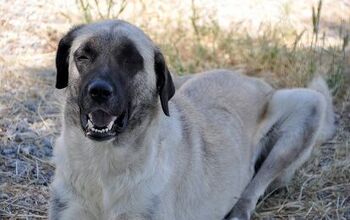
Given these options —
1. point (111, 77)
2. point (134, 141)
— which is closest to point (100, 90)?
point (111, 77)

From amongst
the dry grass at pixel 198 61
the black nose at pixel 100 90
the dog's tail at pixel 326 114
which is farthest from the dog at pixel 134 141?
the dog's tail at pixel 326 114

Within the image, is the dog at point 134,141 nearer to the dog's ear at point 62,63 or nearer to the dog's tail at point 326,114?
the dog's ear at point 62,63

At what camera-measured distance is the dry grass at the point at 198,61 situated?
5141 mm

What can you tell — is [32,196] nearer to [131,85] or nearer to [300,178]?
[131,85]

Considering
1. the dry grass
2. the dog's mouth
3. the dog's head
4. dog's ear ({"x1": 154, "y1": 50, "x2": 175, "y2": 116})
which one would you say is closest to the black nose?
the dog's head

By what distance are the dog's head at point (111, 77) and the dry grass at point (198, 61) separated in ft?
3.97

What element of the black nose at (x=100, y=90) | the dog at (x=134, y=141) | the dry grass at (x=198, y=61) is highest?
the black nose at (x=100, y=90)

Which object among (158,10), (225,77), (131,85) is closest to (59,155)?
(131,85)

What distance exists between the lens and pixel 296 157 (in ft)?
17.3

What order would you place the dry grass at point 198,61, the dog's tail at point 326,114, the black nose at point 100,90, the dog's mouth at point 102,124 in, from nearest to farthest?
the black nose at point 100,90 → the dog's mouth at point 102,124 → the dry grass at point 198,61 → the dog's tail at point 326,114

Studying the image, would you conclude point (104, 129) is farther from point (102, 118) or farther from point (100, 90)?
point (100, 90)

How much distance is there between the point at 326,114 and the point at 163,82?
2.16m

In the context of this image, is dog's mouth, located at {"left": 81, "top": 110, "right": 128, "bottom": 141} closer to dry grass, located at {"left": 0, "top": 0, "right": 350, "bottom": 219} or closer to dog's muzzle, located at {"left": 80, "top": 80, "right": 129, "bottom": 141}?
dog's muzzle, located at {"left": 80, "top": 80, "right": 129, "bottom": 141}

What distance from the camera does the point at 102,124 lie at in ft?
12.3
